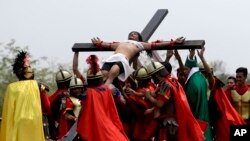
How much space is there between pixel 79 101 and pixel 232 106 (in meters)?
2.46

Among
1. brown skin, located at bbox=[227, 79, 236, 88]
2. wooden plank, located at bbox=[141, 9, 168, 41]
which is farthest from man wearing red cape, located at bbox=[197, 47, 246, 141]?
wooden plank, located at bbox=[141, 9, 168, 41]

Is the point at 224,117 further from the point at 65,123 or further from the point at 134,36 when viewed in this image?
the point at 65,123

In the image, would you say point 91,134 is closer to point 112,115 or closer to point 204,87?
point 112,115

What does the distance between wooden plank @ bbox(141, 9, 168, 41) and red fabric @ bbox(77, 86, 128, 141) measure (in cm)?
260

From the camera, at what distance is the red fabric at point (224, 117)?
37.0 ft

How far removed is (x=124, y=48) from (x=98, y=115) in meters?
1.61

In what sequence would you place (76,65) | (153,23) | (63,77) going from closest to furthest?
1. (76,65)
2. (63,77)
3. (153,23)

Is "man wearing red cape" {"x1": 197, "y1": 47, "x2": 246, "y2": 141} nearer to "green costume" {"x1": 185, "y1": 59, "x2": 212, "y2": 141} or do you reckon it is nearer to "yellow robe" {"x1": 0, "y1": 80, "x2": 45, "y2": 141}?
"green costume" {"x1": 185, "y1": 59, "x2": 212, "y2": 141}

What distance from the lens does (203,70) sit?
36.9ft

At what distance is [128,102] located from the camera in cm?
1030

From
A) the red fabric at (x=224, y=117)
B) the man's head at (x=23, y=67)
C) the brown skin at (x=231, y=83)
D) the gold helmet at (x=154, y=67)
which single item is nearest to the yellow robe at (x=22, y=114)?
the man's head at (x=23, y=67)

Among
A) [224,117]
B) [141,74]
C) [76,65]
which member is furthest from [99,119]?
[224,117]

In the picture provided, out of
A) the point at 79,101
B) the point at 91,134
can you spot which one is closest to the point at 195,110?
the point at 79,101

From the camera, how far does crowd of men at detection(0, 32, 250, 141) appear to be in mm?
9227
